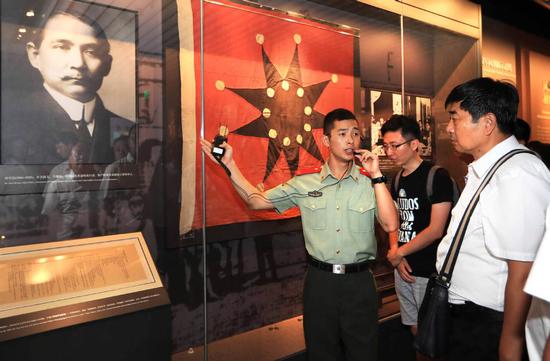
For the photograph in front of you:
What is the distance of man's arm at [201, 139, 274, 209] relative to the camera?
2.45 metres

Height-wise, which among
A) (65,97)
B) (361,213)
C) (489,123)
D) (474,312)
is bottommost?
(474,312)

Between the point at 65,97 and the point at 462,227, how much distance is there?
7.05 ft

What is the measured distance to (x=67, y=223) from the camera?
2266mm

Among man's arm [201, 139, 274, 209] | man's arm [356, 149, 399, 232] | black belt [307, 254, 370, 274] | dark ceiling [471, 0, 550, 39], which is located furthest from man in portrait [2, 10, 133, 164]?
dark ceiling [471, 0, 550, 39]

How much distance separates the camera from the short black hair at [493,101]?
1.88 metres

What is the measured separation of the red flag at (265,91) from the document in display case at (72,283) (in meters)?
0.69

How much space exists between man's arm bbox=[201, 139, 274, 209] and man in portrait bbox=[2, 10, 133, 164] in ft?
1.74

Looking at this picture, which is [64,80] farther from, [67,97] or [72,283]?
[72,283]

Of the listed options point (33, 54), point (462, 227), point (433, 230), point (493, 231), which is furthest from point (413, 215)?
point (33, 54)

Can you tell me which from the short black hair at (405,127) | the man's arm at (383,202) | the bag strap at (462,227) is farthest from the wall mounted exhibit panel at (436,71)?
the bag strap at (462,227)

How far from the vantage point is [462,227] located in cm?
178

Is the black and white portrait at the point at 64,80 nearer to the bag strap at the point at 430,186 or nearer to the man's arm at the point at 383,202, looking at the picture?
the man's arm at the point at 383,202

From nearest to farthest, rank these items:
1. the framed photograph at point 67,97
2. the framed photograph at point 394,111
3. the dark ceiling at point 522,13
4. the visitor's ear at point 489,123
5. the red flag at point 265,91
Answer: the visitor's ear at point 489,123 < the framed photograph at point 67,97 < the red flag at point 265,91 < the framed photograph at point 394,111 < the dark ceiling at point 522,13

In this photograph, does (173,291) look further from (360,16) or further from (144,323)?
(360,16)
